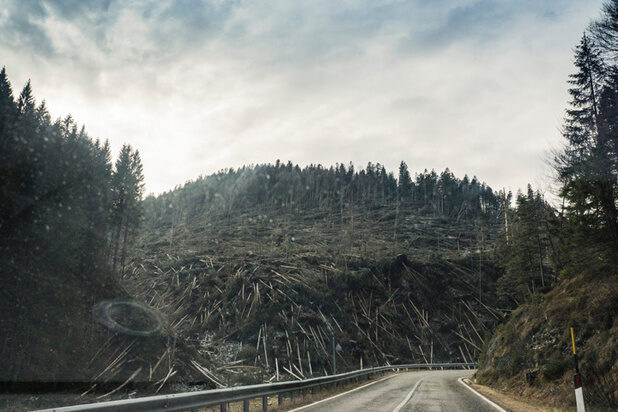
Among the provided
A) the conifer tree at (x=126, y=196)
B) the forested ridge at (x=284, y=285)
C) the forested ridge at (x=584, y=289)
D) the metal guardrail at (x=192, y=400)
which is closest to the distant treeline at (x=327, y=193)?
the forested ridge at (x=284, y=285)

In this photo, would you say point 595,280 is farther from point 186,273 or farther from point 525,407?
point 186,273

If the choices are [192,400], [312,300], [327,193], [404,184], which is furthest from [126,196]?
[404,184]

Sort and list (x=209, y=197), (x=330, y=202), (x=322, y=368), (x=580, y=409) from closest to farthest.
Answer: (x=580, y=409)
(x=322, y=368)
(x=330, y=202)
(x=209, y=197)

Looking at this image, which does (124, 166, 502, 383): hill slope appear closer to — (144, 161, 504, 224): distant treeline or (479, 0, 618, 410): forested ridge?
(479, 0, 618, 410): forested ridge

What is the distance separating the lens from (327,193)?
13325 centimetres

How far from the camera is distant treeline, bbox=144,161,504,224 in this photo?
4875 inches

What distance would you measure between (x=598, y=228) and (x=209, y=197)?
5081 inches

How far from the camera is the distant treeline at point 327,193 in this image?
124m

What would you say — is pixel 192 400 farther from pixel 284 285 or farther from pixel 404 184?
pixel 404 184

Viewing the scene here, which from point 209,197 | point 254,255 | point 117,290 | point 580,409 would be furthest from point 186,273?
point 209,197

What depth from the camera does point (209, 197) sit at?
13850cm

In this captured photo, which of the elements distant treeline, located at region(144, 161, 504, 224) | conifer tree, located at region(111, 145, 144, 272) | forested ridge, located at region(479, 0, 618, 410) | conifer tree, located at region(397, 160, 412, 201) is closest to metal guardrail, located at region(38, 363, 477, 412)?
forested ridge, located at region(479, 0, 618, 410)

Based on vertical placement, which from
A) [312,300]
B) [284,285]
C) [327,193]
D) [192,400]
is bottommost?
[312,300]

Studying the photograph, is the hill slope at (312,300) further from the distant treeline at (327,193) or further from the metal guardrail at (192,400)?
the distant treeline at (327,193)
